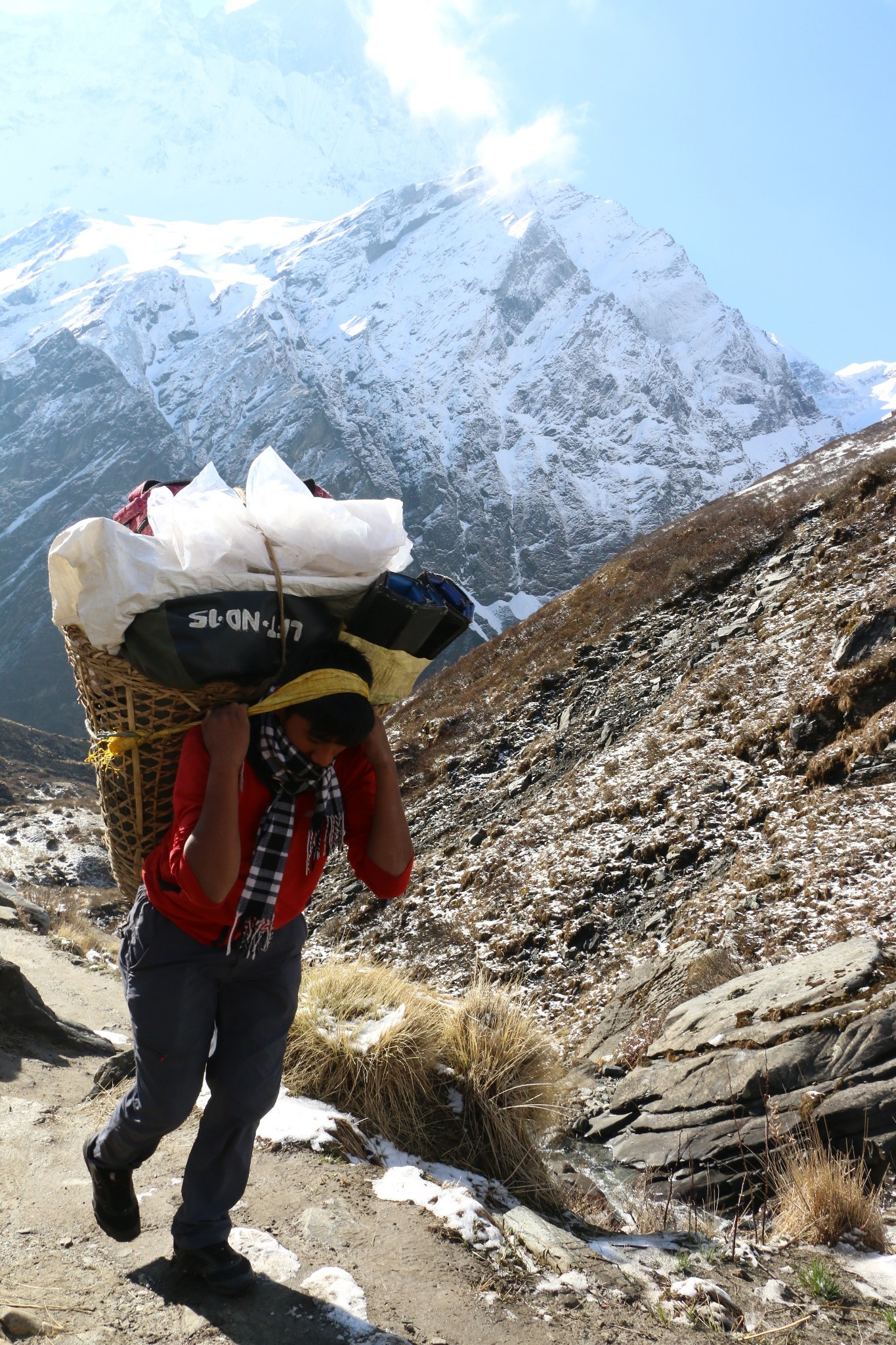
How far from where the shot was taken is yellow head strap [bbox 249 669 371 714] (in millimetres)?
2354

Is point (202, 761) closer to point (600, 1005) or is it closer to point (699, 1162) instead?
point (699, 1162)

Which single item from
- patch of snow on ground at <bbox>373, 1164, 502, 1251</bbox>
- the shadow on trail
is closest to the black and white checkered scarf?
the shadow on trail

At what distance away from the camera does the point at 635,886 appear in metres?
9.87

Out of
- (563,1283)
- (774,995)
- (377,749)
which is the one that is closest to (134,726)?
(377,749)

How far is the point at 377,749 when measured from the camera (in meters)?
2.62

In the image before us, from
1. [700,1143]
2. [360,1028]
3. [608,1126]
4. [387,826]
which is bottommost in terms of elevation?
[608,1126]

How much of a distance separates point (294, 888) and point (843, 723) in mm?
9086

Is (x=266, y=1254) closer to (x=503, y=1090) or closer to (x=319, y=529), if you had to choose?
(x=503, y=1090)

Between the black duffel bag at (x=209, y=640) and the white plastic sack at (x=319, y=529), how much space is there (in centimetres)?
20

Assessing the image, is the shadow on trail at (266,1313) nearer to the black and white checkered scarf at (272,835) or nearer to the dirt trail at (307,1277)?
the dirt trail at (307,1277)

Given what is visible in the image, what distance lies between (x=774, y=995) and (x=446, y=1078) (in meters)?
2.23

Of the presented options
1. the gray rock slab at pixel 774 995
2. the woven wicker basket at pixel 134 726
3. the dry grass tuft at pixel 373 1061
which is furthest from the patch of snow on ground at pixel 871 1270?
the woven wicker basket at pixel 134 726

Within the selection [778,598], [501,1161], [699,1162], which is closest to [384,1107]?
[501,1161]

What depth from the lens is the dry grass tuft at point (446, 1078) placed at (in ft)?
12.5
